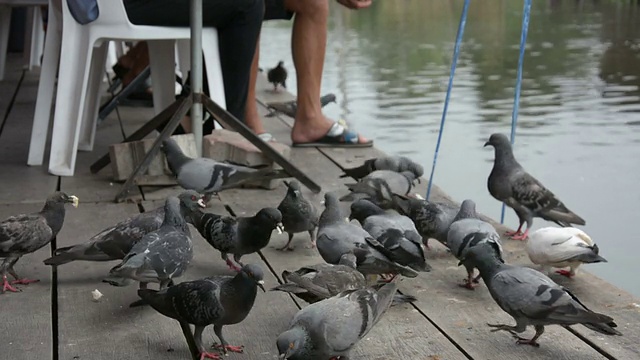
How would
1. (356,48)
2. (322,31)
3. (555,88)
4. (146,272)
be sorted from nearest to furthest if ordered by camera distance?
(146,272) < (322,31) < (555,88) < (356,48)

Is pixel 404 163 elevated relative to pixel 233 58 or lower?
lower

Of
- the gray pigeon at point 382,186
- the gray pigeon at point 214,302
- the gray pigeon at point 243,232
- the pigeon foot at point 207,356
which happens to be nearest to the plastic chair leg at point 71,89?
the gray pigeon at point 382,186

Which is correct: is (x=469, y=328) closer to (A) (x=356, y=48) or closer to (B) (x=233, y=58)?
(B) (x=233, y=58)

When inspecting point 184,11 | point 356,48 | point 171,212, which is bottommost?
point 356,48

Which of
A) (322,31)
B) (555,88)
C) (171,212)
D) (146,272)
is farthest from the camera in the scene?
(555,88)

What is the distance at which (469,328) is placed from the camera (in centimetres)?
290

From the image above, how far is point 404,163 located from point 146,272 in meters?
1.92

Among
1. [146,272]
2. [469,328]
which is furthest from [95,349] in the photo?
[469,328]

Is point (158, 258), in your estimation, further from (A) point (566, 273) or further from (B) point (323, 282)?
(A) point (566, 273)

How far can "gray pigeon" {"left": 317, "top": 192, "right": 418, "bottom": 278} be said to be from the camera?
3.12 m

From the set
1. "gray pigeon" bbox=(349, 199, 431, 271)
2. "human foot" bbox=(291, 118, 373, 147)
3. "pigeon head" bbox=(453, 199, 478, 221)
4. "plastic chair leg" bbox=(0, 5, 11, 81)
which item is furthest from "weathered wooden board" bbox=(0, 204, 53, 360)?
"plastic chair leg" bbox=(0, 5, 11, 81)

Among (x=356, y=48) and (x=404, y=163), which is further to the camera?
(x=356, y=48)

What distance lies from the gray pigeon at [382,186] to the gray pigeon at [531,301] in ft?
3.88

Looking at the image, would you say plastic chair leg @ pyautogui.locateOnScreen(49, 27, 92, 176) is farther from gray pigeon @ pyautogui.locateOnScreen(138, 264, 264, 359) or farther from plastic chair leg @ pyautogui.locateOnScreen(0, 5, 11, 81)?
plastic chair leg @ pyautogui.locateOnScreen(0, 5, 11, 81)
